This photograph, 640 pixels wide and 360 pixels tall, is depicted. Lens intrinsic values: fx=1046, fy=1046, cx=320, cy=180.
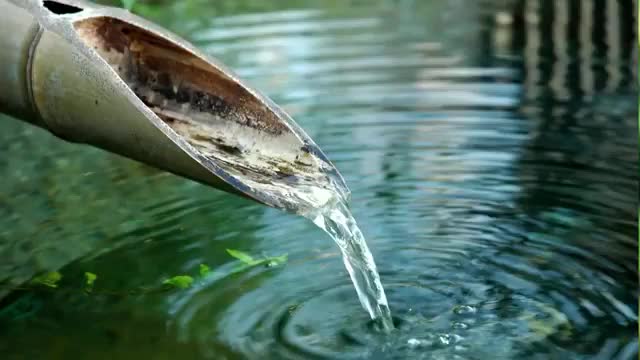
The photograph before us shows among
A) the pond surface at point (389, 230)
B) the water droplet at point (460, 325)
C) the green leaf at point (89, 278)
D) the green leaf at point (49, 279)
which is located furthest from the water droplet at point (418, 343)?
the green leaf at point (49, 279)

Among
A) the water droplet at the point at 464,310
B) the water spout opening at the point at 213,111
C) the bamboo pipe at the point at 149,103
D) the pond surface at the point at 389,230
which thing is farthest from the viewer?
the water droplet at the point at 464,310

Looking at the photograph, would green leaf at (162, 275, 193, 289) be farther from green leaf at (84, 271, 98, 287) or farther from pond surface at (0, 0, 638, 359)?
green leaf at (84, 271, 98, 287)

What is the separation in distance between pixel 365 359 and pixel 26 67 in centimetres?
117

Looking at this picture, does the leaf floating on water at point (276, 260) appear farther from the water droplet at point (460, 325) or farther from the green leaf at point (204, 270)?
the water droplet at point (460, 325)

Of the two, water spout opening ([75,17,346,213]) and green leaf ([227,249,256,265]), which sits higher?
water spout opening ([75,17,346,213])

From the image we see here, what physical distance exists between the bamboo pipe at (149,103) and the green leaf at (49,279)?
820mm

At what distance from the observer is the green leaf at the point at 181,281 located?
332cm

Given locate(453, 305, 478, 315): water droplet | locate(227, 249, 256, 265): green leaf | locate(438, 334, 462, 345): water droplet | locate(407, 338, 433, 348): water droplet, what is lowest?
locate(407, 338, 433, 348): water droplet

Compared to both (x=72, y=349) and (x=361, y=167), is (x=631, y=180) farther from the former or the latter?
(x=72, y=349)

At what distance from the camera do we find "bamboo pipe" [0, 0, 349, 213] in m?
2.38

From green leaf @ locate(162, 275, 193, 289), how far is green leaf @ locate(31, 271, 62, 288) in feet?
1.22

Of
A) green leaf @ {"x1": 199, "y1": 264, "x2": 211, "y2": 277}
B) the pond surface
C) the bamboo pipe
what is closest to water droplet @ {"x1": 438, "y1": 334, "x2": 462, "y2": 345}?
the pond surface

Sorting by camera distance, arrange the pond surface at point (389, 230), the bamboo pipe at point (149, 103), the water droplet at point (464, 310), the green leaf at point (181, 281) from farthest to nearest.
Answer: the green leaf at point (181, 281) < the water droplet at point (464, 310) < the pond surface at point (389, 230) < the bamboo pipe at point (149, 103)

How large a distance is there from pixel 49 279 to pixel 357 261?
1.02 m
